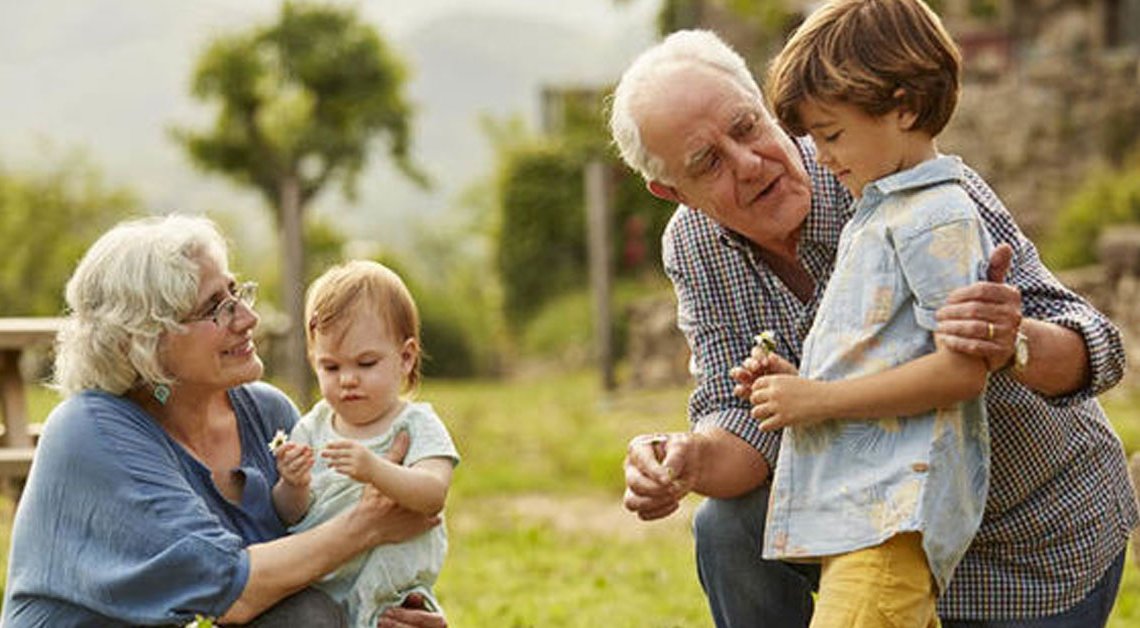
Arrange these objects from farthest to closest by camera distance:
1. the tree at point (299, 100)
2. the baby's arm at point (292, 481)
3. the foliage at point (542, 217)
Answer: the tree at point (299, 100)
the foliage at point (542, 217)
the baby's arm at point (292, 481)

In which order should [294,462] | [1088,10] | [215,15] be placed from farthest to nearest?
[215,15], [1088,10], [294,462]

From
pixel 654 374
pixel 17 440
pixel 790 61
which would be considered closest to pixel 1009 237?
pixel 790 61

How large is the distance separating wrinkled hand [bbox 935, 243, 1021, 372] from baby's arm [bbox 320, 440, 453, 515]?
1.08 m

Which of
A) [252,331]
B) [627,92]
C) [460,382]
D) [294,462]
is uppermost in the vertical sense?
[627,92]

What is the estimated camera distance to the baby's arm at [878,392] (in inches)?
115

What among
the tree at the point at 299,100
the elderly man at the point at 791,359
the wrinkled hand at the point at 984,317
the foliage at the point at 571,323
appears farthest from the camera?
the tree at the point at 299,100

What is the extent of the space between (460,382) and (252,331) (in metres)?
16.6

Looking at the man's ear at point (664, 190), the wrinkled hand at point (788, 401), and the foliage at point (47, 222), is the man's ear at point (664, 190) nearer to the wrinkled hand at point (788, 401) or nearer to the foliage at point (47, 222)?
the wrinkled hand at point (788, 401)

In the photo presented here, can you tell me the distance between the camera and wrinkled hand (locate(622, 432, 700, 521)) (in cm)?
336

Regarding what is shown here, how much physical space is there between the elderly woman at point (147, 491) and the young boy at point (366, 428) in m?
0.08

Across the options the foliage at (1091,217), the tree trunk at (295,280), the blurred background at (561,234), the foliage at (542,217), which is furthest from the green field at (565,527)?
the foliage at (542,217)

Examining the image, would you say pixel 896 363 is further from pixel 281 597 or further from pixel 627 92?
pixel 281 597

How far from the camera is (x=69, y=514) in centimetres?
349

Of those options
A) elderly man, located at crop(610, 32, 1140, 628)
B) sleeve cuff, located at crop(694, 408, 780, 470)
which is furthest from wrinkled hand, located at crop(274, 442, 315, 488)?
sleeve cuff, located at crop(694, 408, 780, 470)
